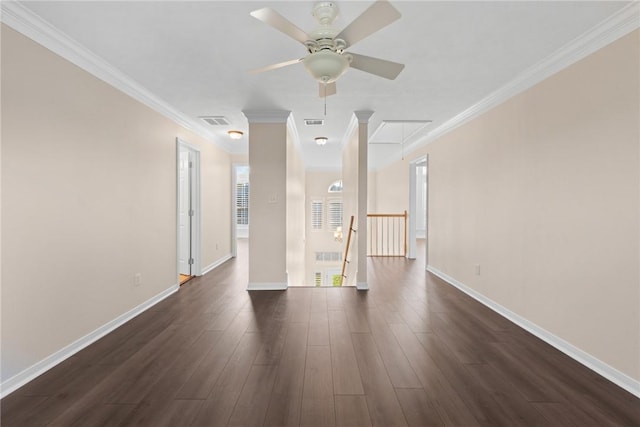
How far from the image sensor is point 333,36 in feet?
5.94

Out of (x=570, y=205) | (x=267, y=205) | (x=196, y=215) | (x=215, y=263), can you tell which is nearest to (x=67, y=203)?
(x=267, y=205)

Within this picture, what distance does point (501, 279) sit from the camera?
3490mm

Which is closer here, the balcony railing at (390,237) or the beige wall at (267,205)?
the beige wall at (267,205)

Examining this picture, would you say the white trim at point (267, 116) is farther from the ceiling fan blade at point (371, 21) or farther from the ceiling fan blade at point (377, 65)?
the ceiling fan blade at point (371, 21)

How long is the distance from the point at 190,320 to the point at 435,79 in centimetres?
372

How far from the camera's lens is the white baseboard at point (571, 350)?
2.09 m

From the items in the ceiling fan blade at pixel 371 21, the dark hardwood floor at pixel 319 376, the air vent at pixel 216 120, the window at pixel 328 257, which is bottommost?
the window at pixel 328 257

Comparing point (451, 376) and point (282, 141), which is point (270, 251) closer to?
point (282, 141)

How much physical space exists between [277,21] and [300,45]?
90cm

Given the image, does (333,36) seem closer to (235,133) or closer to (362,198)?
(362,198)

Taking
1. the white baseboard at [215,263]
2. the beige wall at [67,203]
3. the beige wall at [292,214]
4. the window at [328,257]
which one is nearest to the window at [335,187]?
the window at [328,257]

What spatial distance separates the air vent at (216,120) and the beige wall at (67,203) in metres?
0.83

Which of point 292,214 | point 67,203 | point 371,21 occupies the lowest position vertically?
point 292,214

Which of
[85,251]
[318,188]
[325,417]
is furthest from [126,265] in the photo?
[318,188]
